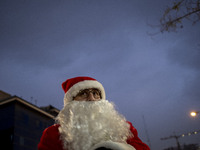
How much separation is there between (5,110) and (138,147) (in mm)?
16649

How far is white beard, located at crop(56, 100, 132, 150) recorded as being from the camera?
83.7 inches

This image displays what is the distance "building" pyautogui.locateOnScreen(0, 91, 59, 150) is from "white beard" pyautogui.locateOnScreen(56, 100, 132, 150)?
49.7ft

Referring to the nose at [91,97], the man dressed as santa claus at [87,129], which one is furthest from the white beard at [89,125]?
the nose at [91,97]

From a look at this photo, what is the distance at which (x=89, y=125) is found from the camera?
2.24 metres

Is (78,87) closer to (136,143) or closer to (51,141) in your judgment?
(51,141)

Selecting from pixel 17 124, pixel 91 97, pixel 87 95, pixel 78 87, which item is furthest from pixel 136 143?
pixel 17 124

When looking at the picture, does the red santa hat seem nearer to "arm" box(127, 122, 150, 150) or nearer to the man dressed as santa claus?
the man dressed as santa claus

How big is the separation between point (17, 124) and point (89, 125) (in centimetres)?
1593

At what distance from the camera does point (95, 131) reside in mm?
2180

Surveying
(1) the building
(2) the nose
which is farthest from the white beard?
(1) the building

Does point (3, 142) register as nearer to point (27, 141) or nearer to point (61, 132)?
point (27, 141)

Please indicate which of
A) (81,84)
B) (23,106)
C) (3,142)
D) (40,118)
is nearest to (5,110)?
(23,106)

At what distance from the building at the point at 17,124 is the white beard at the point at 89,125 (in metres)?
15.2

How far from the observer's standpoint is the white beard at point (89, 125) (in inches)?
83.7
